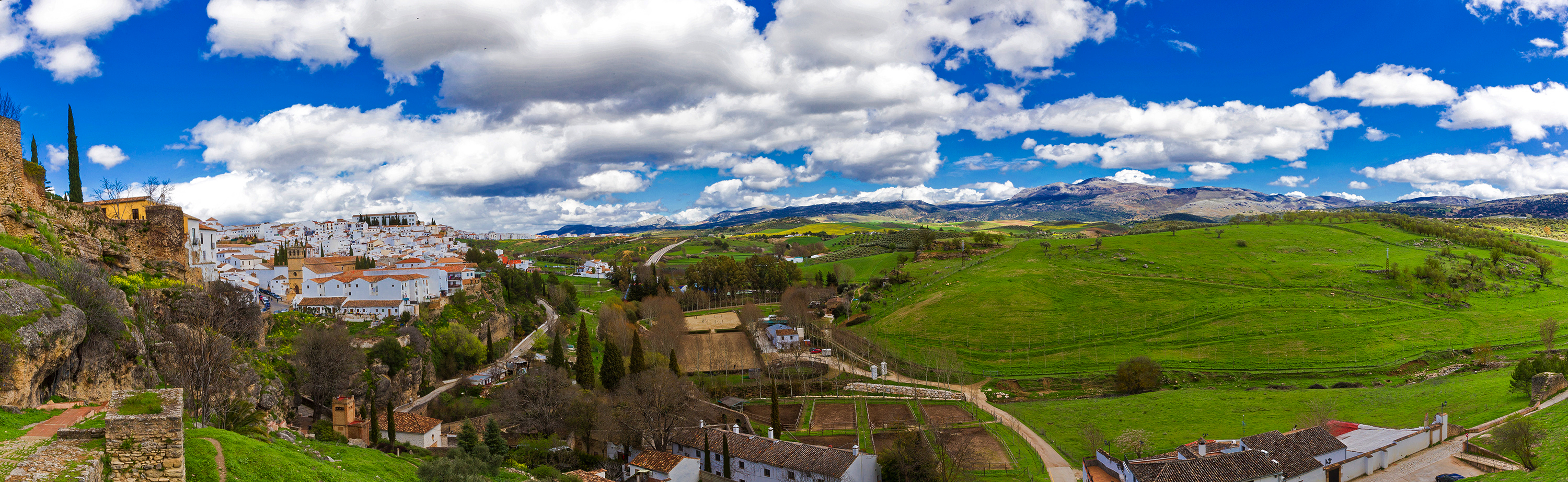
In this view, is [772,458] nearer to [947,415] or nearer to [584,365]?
[947,415]

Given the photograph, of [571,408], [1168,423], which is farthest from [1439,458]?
[571,408]

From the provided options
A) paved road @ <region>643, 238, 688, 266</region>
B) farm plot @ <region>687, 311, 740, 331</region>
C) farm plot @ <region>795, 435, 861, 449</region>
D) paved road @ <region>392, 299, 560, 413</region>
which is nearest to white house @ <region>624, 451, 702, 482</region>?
farm plot @ <region>795, 435, 861, 449</region>

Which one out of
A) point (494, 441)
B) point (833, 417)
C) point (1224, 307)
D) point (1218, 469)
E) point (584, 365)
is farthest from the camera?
point (1224, 307)

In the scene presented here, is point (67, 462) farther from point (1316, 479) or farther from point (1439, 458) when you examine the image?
point (1439, 458)

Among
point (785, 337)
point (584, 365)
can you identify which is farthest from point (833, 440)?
point (785, 337)

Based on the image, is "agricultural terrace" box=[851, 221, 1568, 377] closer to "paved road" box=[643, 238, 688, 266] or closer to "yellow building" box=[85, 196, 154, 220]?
"paved road" box=[643, 238, 688, 266]

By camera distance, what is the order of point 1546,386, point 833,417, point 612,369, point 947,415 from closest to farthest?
point 1546,386 → point 947,415 → point 833,417 → point 612,369
